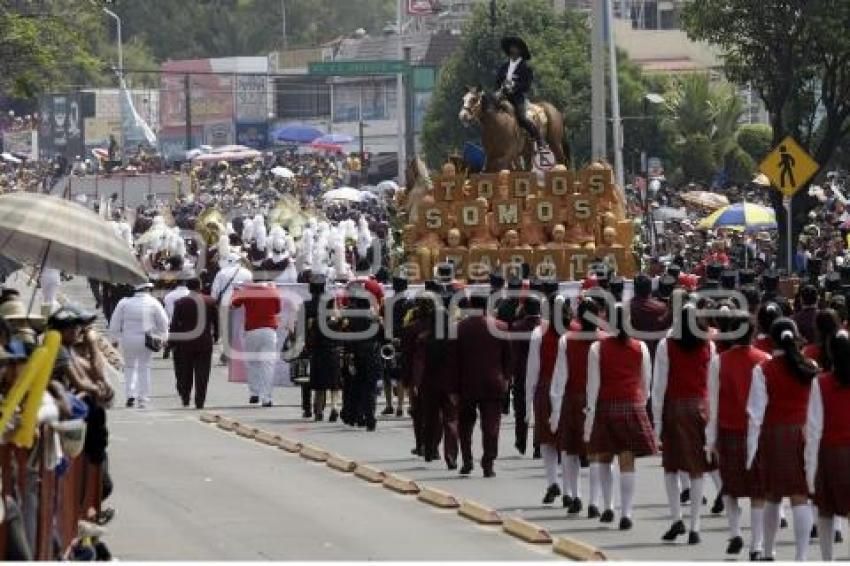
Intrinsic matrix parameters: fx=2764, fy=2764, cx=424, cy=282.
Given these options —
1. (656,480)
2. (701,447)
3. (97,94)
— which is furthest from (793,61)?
(97,94)

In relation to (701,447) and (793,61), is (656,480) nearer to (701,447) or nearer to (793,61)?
(701,447)

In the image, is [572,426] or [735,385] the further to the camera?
[572,426]

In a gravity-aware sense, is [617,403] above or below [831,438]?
above

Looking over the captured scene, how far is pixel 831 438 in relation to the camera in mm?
15836

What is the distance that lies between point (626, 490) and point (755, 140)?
59373 millimetres

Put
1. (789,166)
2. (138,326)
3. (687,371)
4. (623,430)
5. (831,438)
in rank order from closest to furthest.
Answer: (831,438), (687,371), (623,430), (138,326), (789,166)

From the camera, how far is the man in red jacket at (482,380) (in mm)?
23078

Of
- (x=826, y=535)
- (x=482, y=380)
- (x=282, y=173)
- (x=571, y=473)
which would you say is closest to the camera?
(x=826, y=535)

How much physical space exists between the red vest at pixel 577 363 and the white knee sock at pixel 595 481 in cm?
66

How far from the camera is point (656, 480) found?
22828 millimetres

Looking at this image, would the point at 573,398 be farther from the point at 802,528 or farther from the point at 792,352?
the point at 802,528

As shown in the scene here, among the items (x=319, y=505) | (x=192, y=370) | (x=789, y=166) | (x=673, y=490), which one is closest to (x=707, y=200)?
(x=789, y=166)

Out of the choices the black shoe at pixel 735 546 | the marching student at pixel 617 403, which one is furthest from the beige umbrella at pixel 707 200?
the black shoe at pixel 735 546

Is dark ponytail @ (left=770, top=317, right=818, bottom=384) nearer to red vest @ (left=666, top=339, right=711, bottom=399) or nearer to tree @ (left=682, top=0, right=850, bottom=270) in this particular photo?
red vest @ (left=666, top=339, right=711, bottom=399)
